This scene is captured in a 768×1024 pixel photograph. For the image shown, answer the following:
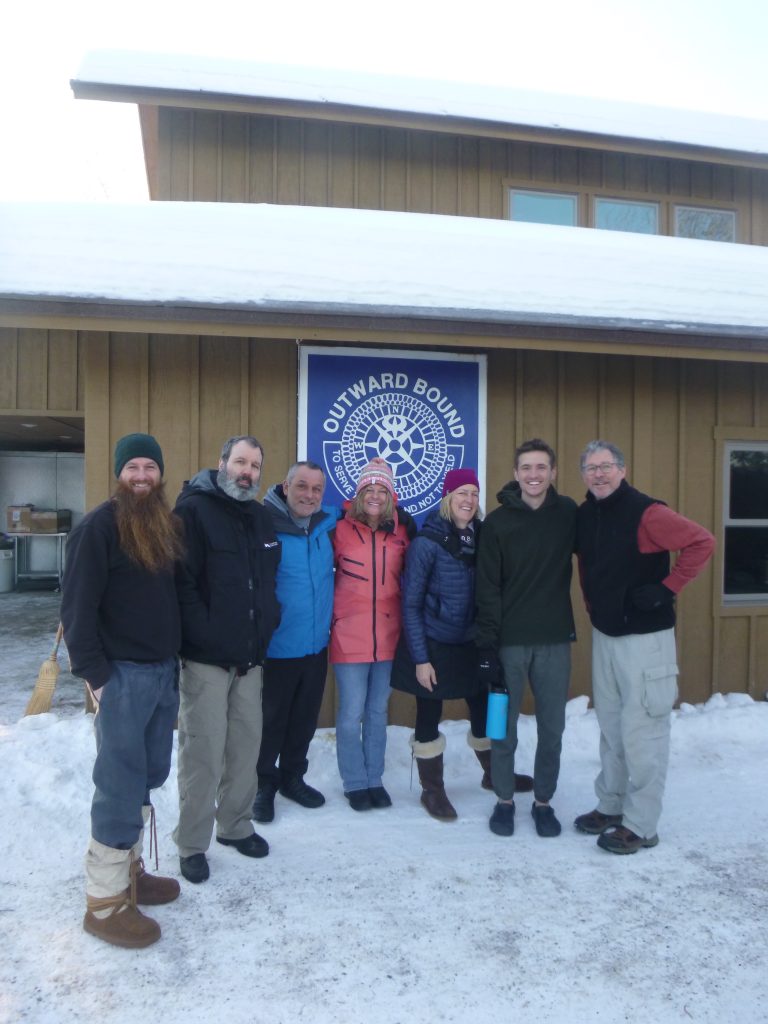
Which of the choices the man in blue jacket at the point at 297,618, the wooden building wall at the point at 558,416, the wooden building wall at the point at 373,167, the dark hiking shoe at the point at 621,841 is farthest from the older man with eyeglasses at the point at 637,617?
the wooden building wall at the point at 373,167

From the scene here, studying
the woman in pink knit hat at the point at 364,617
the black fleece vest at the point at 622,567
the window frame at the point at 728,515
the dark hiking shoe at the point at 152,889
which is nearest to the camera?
the dark hiking shoe at the point at 152,889

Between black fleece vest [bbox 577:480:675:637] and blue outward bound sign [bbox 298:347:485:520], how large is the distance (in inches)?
62.1

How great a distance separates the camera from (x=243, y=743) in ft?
10.9

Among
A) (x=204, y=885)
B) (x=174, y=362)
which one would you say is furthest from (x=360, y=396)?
(x=204, y=885)

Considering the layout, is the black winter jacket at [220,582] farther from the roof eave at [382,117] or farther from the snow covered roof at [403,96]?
the snow covered roof at [403,96]

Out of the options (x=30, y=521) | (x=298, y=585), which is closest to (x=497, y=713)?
(x=298, y=585)

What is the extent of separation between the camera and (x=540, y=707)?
12.2 feet

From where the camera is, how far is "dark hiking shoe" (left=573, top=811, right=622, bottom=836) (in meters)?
3.68

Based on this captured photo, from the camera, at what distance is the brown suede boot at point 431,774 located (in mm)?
3854

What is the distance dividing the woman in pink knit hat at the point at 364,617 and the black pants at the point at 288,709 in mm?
131

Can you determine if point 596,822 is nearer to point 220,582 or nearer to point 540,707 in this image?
point 540,707

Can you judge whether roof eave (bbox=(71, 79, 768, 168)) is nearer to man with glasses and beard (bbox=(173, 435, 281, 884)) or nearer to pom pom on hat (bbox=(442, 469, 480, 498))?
pom pom on hat (bbox=(442, 469, 480, 498))

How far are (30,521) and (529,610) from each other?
35.1ft

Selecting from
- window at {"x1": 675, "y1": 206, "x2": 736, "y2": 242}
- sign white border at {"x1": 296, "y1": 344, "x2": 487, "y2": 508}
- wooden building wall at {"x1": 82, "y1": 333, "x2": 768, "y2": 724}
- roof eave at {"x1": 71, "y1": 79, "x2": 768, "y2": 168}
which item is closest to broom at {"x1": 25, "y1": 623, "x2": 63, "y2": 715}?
wooden building wall at {"x1": 82, "y1": 333, "x2": 768, "y2": 724}
